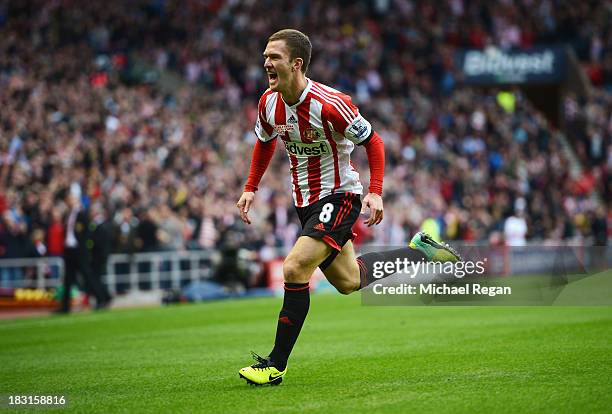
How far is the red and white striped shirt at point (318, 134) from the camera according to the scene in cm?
761

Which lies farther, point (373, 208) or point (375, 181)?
point (375, 181)

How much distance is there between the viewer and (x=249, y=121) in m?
30.2

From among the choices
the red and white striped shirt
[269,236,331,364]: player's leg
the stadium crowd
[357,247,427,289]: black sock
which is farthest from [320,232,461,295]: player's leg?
the stadium crowd

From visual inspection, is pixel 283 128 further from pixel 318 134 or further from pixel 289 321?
pixel 289 321

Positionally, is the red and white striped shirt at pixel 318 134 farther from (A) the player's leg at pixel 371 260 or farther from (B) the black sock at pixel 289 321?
(B) the black sock at pixel 289 321

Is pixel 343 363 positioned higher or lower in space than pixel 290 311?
lower

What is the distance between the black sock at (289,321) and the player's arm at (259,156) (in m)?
0.80

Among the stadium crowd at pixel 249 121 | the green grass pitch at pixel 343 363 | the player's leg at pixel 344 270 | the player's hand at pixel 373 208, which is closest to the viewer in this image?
the green grass pitch at pixel 343 363

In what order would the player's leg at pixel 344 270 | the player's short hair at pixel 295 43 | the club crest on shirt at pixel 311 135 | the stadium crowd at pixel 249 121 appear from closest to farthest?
1. the player's short hair at pixel 295 43
2. the club crest on shirt at pixel 311 135
3. the player's leg at pixel 344 270
4. the stadium crowd at pixel 249 121

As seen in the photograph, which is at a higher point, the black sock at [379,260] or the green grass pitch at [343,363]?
the black sock at [379,260]

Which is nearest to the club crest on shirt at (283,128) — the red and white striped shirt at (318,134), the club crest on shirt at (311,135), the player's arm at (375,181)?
the red and white striped shirt at (318,134)

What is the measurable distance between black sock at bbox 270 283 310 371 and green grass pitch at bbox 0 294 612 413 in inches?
9.0

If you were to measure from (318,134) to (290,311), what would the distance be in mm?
1332

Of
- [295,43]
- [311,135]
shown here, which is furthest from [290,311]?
[295,43]
